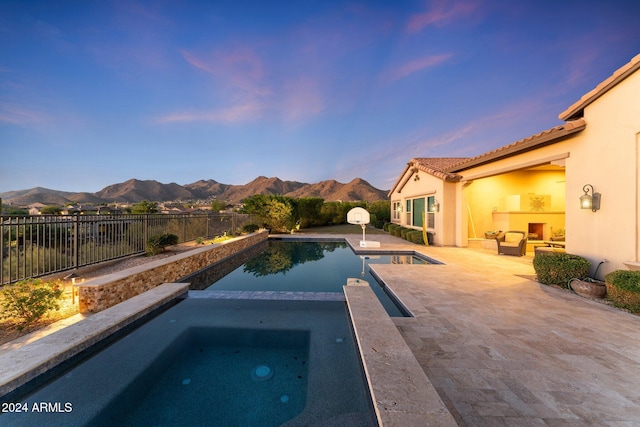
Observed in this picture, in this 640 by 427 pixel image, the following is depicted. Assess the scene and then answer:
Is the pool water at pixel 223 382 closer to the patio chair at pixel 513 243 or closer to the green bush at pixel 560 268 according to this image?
the green bush at pixel 560 268

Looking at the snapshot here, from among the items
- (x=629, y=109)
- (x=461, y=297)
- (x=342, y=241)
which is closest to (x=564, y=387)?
(x=461, y=297)

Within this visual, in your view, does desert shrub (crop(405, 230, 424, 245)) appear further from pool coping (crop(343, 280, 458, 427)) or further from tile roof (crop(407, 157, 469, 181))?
pool coping (crop(343, 280, 458, 427))

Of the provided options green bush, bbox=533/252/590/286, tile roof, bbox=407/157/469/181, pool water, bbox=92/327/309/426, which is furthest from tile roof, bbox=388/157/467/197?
pool water, bbox=92/327/309/426

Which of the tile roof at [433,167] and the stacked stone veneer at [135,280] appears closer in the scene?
the stacked stone veneer at [135,280]

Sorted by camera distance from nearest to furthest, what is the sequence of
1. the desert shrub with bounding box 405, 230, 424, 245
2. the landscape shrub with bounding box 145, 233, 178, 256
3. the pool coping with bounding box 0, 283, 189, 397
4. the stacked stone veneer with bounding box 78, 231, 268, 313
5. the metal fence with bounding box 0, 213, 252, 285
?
1. the pool coping with bounding box 0, 283, 189, 397
2. the stacked stone veneer with bounding box 78, 231, 268, 313
3. the metal fence with bounding box 0, 213, 252, 285
4. the landscape shrub with bounding box 145, 233, 178, 256
5. the desert shrub with bounding box 405, 230, 424, 245

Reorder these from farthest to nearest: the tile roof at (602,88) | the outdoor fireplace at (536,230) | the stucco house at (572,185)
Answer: the outdoor fireplace at (536,230) → the stucco house at (572,185) → the tile roof at (602,88)

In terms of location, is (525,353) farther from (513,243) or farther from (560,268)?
(513,243)

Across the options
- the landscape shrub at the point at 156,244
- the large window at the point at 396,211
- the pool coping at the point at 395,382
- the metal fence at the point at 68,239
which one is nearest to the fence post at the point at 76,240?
the metal fence at the point at 68,239

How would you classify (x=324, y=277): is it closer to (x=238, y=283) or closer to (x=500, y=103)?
(x=238, y=283)

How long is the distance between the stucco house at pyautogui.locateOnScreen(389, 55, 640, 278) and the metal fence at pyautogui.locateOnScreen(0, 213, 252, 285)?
12.7 metres

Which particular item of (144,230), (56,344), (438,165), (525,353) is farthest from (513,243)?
(144,230)

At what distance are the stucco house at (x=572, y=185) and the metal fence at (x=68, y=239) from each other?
1267 centimetres

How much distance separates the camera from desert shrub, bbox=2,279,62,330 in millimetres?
4043

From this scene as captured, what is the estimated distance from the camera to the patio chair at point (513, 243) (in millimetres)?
10469
